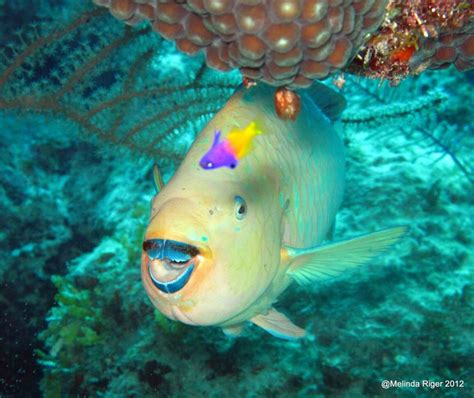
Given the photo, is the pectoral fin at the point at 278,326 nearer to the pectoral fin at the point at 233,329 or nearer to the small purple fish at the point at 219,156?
the pectoral fin at the point at 233,329

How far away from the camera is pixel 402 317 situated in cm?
371

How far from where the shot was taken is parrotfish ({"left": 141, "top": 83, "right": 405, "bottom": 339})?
5.64 ft

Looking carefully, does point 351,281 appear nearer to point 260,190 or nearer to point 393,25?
point 260,190

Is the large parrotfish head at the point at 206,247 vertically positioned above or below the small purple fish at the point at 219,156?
below

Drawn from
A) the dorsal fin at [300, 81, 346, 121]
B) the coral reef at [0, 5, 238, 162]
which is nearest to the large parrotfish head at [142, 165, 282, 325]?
the dorsal fin at [300, 81, 346, 121]

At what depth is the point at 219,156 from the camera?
2.07 metres

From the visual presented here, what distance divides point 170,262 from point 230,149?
71 centimetres

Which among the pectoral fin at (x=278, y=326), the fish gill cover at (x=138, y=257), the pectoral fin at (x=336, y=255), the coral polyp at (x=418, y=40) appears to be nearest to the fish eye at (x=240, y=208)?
the pectoral fin at (x=336, y=255)

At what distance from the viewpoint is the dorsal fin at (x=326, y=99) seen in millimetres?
3061

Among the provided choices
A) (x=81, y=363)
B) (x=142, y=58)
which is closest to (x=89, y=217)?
(x=81, y=363)

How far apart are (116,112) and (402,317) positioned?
3407 millimetres

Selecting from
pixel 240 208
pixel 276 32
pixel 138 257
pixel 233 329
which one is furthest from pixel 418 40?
pixel 138 257

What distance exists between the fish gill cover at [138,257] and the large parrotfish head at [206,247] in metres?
1.93

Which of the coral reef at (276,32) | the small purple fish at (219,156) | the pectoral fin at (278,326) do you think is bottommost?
the pectoral fin at (278,326)
